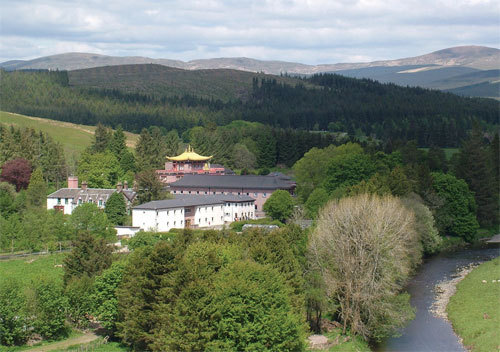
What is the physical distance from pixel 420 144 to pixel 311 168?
231ft

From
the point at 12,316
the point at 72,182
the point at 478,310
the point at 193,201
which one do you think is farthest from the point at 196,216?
the point at 12,316

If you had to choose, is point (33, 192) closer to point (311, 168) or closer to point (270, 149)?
point (311, 168)

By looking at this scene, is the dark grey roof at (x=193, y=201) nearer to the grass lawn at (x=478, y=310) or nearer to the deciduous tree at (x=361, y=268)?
the deciduous tree at (x=361, y=268)

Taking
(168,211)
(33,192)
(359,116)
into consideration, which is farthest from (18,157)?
(359,116)

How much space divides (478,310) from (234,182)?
49.5 m

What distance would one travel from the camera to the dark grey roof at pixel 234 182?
3526 inches

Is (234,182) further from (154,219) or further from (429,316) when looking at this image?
(429,316)

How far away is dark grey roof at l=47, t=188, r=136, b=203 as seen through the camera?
7950cm

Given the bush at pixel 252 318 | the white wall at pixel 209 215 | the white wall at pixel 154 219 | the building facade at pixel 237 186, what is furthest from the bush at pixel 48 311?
the building facade at pixel 237 186

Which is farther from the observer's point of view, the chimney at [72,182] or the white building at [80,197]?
the chimney at [72,182]

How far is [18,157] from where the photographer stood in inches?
3546

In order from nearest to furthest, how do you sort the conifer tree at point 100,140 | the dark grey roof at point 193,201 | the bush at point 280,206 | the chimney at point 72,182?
the dark grey roof at point 193,201, the bush at point 280,206, the chimney at point 72,182, the conifer tree at point 100,140

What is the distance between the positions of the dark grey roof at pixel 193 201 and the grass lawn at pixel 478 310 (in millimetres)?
32519

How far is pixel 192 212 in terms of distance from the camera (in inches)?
3100
